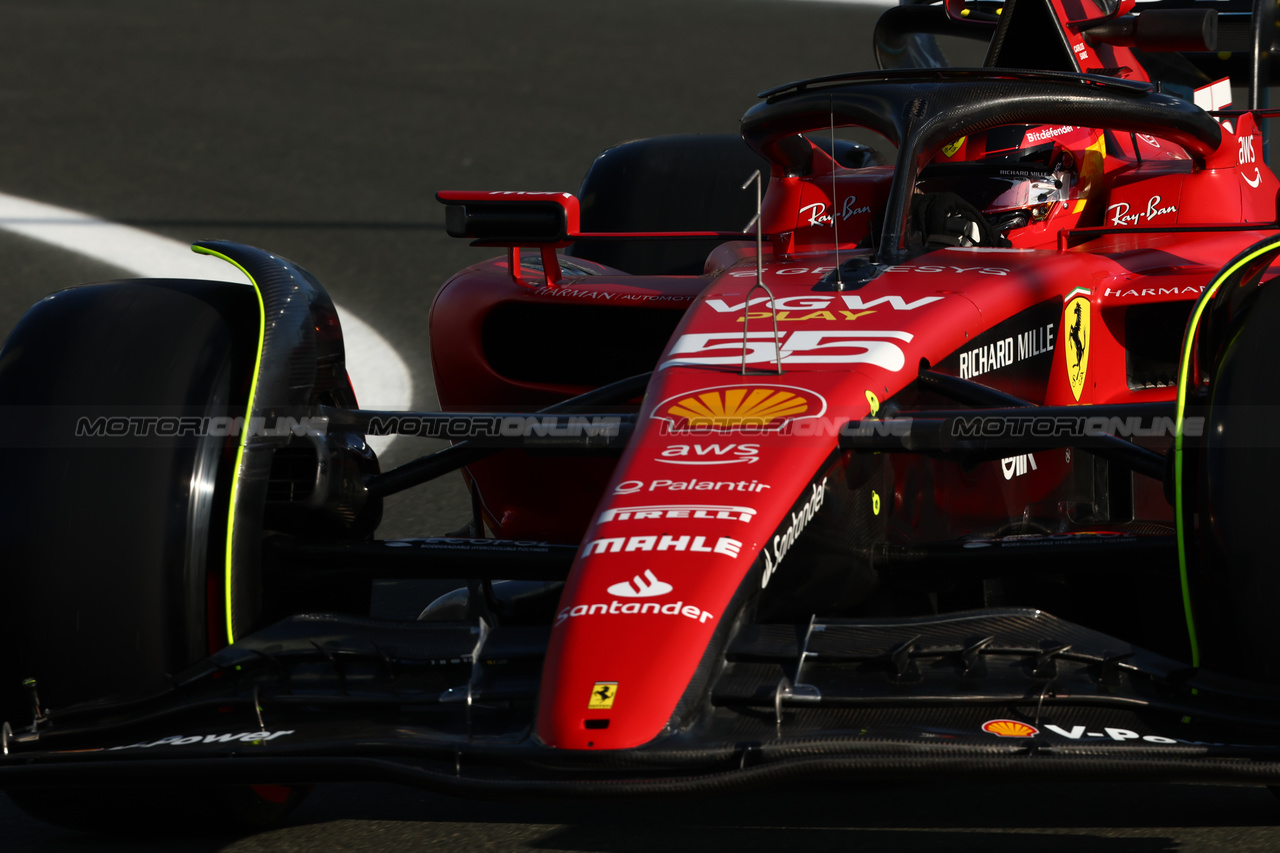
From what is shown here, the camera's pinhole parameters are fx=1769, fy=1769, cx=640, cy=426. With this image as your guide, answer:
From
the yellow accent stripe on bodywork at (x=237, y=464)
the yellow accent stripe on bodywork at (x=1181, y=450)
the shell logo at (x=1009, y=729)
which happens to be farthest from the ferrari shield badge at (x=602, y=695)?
the yellow accent stripe on bodywork at (x=1181, y=450)

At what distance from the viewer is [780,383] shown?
331 cm

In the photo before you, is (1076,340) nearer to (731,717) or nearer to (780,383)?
(780,383)

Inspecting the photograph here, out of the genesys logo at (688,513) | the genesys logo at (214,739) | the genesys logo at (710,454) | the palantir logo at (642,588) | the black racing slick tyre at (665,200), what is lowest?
the genesys logo at (214,739)

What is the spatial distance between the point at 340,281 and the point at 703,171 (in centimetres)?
357

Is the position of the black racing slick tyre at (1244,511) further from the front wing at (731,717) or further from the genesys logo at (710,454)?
the genesys logo at (710,454)

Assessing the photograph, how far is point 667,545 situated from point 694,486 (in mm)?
159

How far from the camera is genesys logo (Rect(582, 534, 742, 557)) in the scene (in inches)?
115

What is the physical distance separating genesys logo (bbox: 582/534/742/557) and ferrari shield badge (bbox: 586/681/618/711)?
0.29 m

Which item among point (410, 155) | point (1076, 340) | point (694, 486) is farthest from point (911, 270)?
point (410, 155)

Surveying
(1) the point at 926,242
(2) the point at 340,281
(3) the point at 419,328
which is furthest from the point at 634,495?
(2) the point at 340,281

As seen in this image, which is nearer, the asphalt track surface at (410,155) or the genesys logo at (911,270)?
the asphalt track surface at (410,155)

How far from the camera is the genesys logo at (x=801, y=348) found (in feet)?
11.1

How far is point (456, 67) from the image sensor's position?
51.4 ft

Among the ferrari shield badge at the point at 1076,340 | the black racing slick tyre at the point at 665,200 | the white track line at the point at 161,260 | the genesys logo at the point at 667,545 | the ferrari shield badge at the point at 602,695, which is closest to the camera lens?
the ferrari shield badge at the point at 602,695
